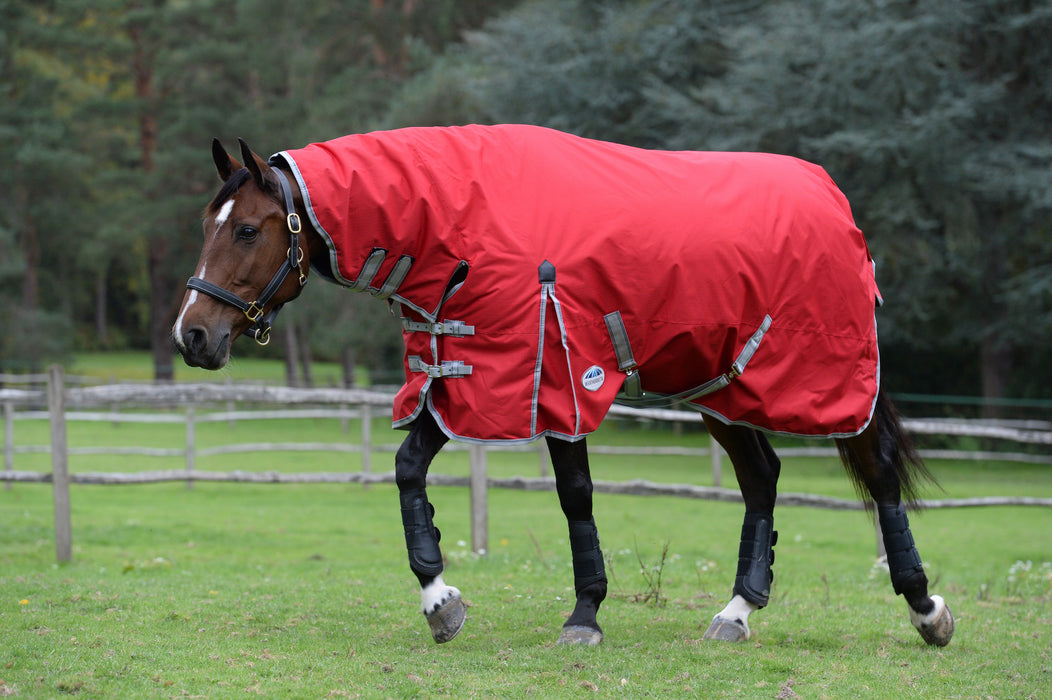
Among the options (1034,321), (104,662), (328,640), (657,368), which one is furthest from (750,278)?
(1034,321)

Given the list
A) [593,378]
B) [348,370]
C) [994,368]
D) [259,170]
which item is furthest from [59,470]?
[348,370]

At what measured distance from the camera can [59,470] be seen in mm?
7133

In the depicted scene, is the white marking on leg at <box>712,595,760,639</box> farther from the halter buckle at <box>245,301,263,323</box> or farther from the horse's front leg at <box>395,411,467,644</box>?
the halter buckle at <box>245,301,263,323</box>

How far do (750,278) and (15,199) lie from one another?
33024mm

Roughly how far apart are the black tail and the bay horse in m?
0.25

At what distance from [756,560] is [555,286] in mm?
1743

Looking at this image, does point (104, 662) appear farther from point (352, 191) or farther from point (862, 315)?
point (862, 315)

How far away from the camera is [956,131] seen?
46.9 feet

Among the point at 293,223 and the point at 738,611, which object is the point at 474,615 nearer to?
the point at 738,611

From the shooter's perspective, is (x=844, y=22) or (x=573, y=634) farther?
(x=844, y=22)

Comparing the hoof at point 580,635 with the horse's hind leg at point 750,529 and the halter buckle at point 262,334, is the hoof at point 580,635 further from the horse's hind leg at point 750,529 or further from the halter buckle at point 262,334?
the halter buckle at point 262,334

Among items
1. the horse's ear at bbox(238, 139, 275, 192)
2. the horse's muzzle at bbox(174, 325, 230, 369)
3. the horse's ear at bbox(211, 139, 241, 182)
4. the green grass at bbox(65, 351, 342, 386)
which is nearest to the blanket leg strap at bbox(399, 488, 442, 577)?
the horse's muzzle at bbox(174, 325, 230, 369)

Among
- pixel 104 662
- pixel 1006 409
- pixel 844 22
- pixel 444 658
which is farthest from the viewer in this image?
pixel 1006 409

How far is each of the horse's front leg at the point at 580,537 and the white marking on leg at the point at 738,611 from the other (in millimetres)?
620
